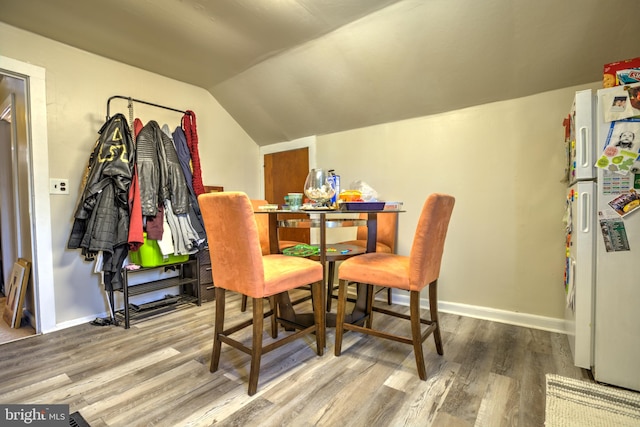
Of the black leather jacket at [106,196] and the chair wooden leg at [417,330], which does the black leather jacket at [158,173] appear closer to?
the black leather jacket at [106,196]

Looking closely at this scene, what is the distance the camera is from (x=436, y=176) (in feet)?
8.57

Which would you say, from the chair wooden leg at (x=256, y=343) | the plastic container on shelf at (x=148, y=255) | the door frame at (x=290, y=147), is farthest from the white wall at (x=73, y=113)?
the chair wooden leg at (x=256, y=343)

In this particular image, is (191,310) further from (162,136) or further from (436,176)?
(436,176)

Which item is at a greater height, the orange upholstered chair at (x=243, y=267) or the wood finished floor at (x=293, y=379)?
the orange upholstered chair at (x=243, y=267)

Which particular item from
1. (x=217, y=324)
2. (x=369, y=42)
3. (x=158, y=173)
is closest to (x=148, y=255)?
(x=158, y=173)

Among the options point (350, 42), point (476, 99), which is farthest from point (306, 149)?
point (476, 99)

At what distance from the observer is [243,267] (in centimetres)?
145

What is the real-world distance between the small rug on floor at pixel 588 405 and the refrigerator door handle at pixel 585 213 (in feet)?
2.60

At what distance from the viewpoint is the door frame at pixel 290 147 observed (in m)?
3.40

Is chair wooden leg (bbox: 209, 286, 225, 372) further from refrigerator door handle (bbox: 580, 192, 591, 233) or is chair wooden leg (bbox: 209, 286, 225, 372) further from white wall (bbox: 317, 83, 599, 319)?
refrigerator door handle (bbox: 580, 192, 591, 233)

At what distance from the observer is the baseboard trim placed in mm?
2131

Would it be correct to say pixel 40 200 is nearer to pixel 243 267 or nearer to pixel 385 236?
pixel 243 267

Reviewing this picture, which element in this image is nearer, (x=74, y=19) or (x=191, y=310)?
(x=74, y=19)

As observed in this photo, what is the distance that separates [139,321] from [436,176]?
9.39 ft
